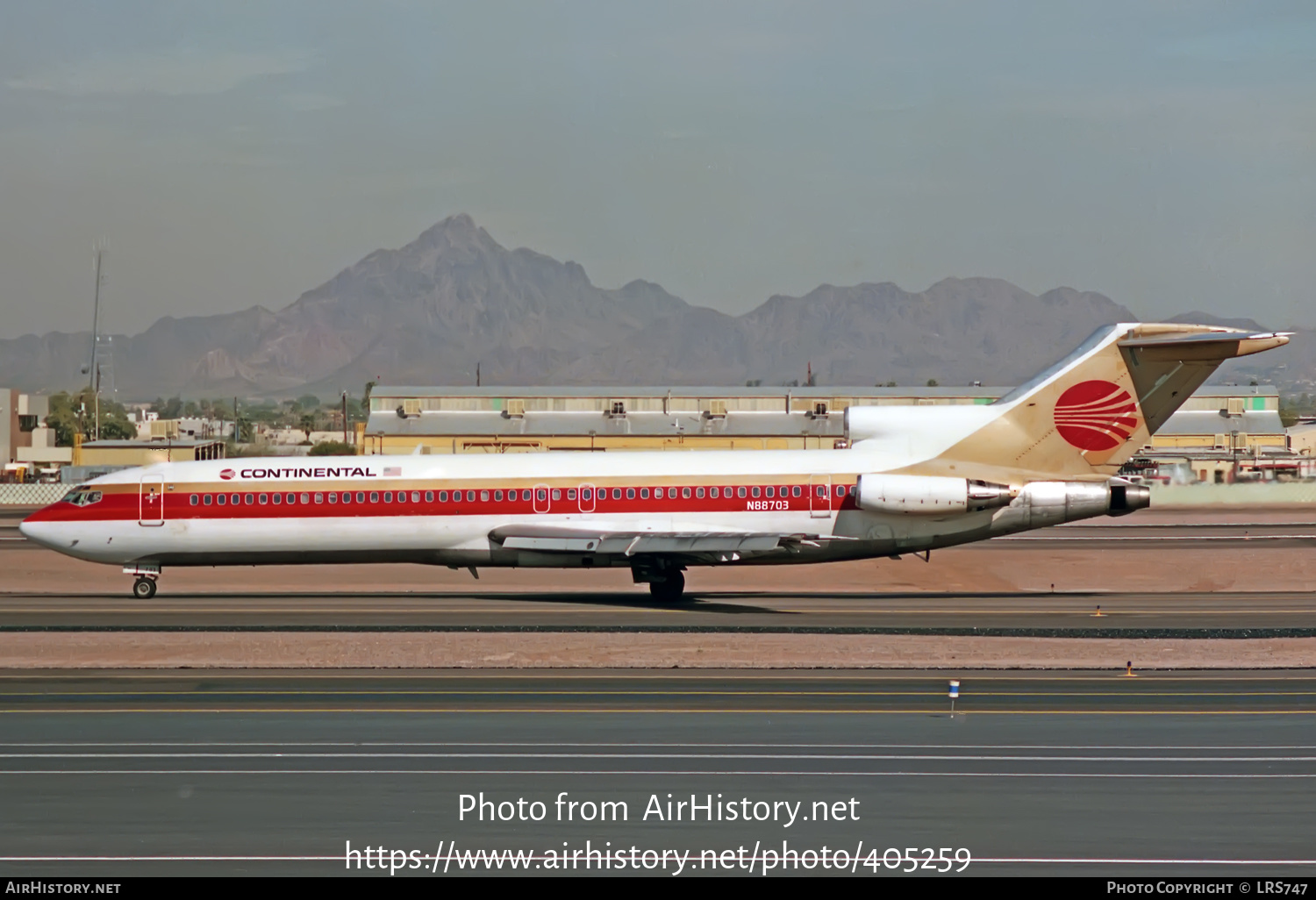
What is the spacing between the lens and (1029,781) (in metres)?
16.4

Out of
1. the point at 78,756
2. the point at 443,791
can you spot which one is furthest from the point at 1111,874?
the point at 78,756

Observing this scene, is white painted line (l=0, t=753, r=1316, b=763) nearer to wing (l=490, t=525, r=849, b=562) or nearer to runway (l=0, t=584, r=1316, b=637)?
runway (l=0, t=584, r=1316, b=637)

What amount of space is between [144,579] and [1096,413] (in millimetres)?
24983

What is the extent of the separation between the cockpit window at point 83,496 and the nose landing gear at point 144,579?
1.94 meters

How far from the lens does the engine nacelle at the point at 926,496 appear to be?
3769 cm

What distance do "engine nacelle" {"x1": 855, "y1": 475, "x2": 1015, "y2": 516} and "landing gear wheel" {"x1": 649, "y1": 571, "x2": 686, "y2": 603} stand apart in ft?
16.2

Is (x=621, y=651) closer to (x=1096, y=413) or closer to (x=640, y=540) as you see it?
(x=640, y=540)

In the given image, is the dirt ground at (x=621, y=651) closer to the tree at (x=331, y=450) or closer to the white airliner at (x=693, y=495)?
the white airliner at (x=693, y=495)

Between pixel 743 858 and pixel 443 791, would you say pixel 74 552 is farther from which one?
pixel 743 858

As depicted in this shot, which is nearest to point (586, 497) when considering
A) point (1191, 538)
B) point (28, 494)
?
point (1191, 538)

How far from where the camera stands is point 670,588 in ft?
125

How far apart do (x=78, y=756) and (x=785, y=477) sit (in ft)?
75.5

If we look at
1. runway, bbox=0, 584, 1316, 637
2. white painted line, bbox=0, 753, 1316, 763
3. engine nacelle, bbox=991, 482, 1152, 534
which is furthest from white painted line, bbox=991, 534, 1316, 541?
white painted line, bbox=0, 753, 1316, 763

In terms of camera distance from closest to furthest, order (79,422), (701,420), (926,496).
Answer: (926,496) → (701,420) → (79,422)
